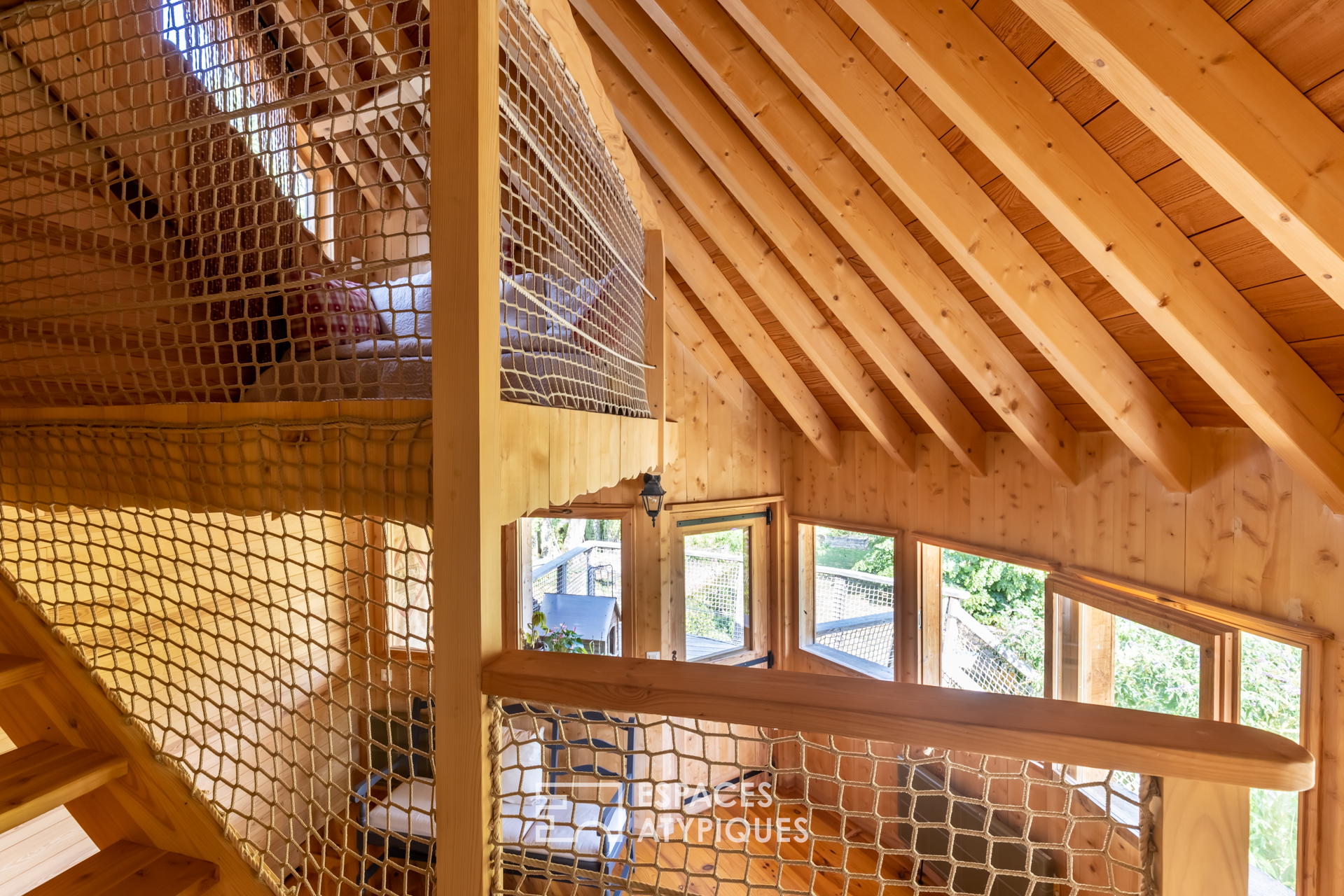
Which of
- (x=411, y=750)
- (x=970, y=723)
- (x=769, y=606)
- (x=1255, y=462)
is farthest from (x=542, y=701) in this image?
(x=769, y=606)

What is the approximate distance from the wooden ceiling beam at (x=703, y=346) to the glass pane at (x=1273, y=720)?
2.80 meters

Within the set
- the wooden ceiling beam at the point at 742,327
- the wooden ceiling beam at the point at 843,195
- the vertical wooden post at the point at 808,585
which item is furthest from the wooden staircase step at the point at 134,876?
the vertical wooden post at the point at 808,585

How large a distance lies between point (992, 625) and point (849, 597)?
1002mm

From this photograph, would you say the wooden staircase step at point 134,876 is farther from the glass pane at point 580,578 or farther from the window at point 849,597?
the window at point 849,597

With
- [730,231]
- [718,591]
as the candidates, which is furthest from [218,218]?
[718,591]

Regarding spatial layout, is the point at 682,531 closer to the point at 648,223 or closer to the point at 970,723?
the point at 648,223

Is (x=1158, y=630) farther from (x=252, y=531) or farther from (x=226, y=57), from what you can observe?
(x=226, y=57)

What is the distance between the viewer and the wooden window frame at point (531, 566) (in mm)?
4312

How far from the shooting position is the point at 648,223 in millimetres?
2391

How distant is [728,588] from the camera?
4668 mm

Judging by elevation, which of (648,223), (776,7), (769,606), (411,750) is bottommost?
(769,606)

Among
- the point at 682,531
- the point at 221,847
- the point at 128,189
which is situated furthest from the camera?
the point at 682,531

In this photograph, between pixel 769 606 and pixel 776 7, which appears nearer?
pixel 776 7

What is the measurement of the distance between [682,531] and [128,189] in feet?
11.3
